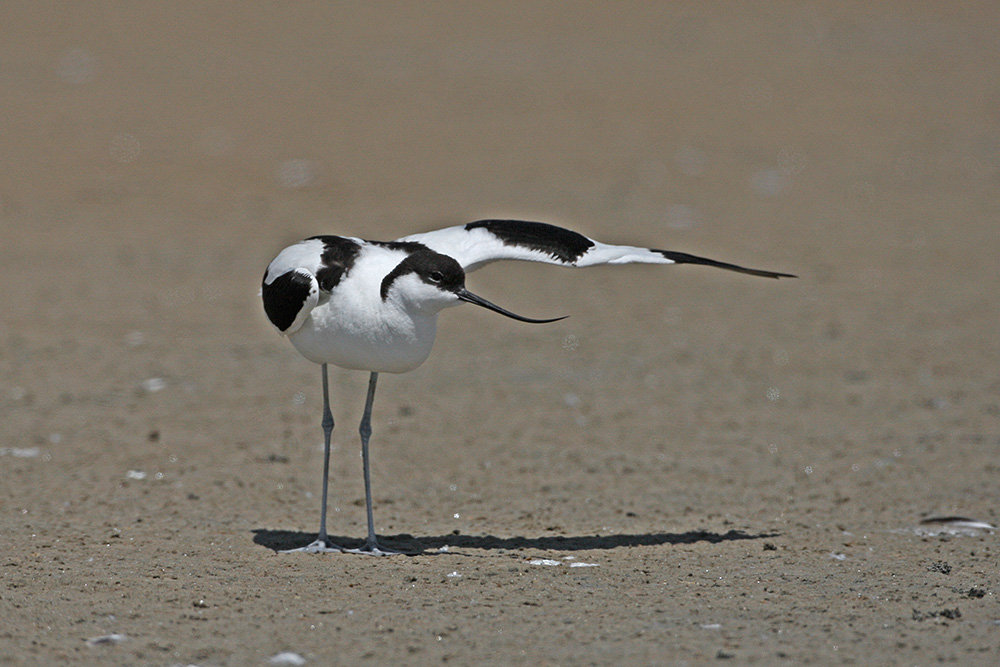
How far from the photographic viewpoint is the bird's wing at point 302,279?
17.9 feet

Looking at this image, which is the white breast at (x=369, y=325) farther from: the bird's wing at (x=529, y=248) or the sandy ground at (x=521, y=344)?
the sandy ground at (x=521, y=344)

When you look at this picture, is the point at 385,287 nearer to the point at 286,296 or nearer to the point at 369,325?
the point at 369,325

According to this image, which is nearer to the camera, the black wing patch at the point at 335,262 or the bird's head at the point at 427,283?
the bird's head at the point at 427,283

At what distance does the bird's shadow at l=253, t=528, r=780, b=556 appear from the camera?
233 inches

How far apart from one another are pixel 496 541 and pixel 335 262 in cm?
151

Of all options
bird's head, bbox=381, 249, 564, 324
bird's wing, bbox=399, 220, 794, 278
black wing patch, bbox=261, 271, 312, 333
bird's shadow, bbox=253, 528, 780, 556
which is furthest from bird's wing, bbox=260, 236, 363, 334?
bird's shadow, bbox=253, 528, 780, 556

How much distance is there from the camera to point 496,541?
606cm

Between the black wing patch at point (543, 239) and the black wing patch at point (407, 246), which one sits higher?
the black wing patch at point (543, 239)

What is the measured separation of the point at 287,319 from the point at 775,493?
287 centimetres

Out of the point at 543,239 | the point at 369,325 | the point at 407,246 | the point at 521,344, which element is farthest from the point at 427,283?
the point at 521,344

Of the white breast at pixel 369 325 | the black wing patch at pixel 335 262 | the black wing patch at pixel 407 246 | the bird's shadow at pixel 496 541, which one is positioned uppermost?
the black wing patch at pixel 407 246

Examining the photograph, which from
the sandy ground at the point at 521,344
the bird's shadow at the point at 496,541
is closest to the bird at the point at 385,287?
the bird's shadow at the point at 496,541

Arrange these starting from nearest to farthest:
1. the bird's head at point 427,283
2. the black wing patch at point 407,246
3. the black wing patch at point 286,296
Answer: the bird's head at point 427,283 → the black wing patch at point 286,296 → the black wing patch at point 407,246

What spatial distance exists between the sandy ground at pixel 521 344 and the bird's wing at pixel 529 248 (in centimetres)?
129
